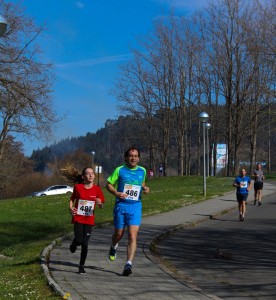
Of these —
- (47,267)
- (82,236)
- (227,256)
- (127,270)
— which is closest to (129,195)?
(82,236)

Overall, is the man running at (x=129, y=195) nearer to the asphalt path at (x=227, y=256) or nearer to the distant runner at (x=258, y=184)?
the asphalt path at (x=227, y=256)

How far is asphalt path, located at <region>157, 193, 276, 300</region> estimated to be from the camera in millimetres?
7363

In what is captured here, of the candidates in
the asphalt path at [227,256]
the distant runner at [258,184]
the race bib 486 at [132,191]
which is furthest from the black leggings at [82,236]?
the distant runner at [258,184]

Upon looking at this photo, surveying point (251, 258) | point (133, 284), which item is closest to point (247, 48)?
point (251, 258)

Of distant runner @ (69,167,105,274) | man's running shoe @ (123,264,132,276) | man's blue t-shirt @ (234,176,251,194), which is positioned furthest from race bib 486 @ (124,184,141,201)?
man's blue t-shirt @ (234,176,251,194)

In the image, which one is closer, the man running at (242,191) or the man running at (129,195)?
the man running at (129,195)

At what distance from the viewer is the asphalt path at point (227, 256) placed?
736 centimetres

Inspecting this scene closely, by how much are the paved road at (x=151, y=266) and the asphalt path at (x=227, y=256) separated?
17 millimetres

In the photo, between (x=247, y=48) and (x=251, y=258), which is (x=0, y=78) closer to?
(x=251, y=258)

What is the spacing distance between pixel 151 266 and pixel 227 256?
6.85 ft

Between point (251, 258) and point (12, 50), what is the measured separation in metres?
19.0

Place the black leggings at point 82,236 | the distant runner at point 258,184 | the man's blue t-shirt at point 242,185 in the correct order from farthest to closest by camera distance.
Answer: the distant runner at point 258,184 → the man's blue t-shirt at point 242,185 → the black leggings at point 82,236

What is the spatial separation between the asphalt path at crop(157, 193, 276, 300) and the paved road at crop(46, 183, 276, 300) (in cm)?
2

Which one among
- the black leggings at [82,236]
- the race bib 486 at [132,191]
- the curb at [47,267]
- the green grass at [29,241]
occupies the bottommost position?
the green grass at [29,241]
